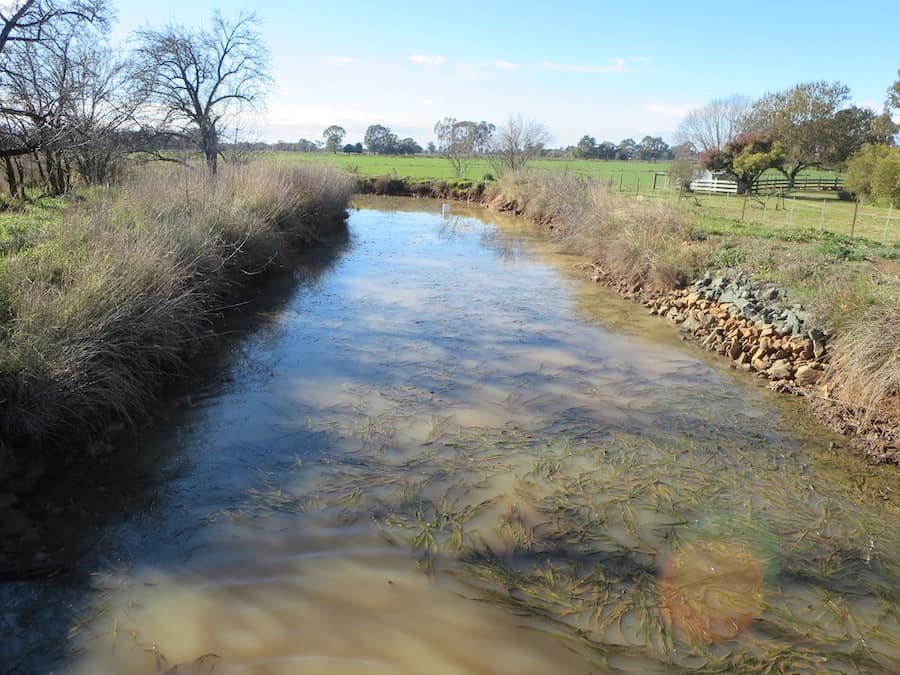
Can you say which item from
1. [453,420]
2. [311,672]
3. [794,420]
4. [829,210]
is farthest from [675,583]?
[829,210]

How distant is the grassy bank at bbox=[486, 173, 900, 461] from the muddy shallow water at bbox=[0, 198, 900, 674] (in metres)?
0.73

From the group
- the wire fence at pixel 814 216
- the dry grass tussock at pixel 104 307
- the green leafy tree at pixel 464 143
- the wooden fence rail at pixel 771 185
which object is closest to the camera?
the dry grass tussock at pixel 104 307

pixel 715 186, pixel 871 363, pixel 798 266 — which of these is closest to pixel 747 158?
pixel 715 186

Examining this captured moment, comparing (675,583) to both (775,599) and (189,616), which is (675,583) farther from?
(189,616)

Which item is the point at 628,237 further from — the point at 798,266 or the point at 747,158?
the point at 747,158

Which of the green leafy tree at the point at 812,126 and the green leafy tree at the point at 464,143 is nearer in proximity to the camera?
the green leafy tree at the point at 812,126

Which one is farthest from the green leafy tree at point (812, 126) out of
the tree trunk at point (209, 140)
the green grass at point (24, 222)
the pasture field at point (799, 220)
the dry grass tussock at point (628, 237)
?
the green grass at point (24, 222)

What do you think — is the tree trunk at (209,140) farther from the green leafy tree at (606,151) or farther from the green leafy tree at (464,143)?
the green leafy tree at (606,151)

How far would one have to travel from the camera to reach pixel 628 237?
1495cm

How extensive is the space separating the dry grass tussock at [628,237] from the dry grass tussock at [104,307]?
340 inches

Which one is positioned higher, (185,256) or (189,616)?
(185,256)

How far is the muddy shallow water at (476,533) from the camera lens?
3887mm

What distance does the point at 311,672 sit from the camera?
365cm

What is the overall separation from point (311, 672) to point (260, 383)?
4.90 metres
